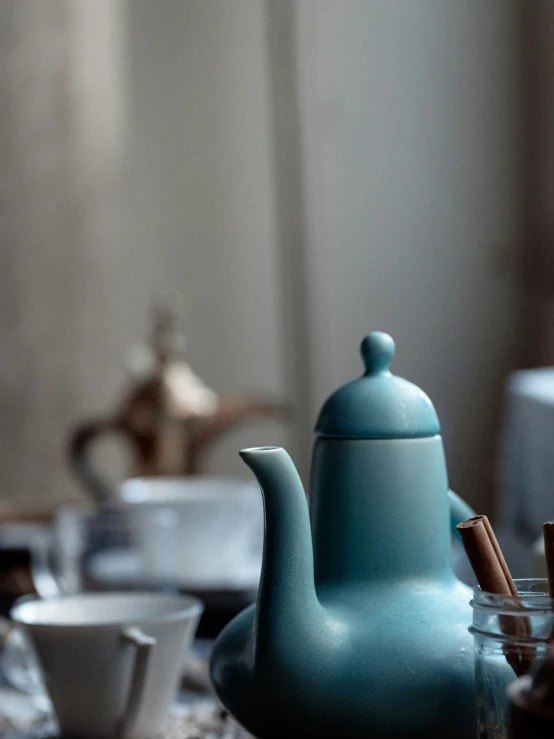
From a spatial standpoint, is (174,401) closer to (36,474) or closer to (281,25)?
(36,474)

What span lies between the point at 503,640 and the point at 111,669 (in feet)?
0.58

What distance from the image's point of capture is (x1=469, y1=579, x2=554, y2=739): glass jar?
0.25 m

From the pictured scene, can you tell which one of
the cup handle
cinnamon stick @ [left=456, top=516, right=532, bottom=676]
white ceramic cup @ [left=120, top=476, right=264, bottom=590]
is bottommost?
white ceramic cup @ [left=120, top=476, right=264, bottom=590]

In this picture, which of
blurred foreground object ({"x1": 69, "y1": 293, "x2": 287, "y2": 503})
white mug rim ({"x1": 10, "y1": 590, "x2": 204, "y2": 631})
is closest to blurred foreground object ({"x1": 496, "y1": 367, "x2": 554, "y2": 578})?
blurred foreground object ({"x1": 69, "y1": 293, "x2": 287, "y2": 503})

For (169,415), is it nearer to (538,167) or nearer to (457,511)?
(457,511)

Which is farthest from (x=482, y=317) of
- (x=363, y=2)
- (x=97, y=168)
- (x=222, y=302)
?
(x=97, y=168)

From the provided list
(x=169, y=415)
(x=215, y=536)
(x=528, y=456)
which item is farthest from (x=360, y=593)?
(x=528, y=456)

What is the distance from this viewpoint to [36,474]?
1.98m

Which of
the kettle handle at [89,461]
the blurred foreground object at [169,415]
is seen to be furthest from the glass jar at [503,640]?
the blurred foreground object at [169,415]

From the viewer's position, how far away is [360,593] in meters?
0.31

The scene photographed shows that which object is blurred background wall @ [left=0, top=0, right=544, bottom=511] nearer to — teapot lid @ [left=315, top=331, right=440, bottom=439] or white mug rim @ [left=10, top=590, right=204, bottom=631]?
white mug rim @ [left=10, top=590, right=204, bottom=631]

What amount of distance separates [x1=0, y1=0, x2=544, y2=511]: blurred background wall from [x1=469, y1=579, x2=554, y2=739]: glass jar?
1887 mm

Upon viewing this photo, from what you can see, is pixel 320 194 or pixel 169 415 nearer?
pixel 169 415

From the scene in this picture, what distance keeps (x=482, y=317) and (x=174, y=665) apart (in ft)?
6.44
